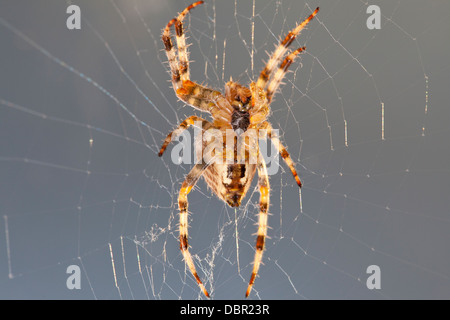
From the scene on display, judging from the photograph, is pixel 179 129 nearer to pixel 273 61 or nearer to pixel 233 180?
pixel 233 180

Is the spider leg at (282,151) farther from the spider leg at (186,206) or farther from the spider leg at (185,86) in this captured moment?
the spider leg at (186,206)

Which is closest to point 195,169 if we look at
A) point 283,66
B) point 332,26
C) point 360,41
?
point 283,66

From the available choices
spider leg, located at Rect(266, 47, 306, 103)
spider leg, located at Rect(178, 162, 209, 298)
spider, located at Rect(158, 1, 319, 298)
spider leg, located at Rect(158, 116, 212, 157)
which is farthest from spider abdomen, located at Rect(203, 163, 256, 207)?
spider leg, located at Rect(266, 47, 306, 103)

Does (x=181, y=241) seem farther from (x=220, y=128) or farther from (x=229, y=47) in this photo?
(x=229, y=47)

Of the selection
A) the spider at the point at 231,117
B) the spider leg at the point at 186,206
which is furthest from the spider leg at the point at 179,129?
the spider leg at the point at 186,206

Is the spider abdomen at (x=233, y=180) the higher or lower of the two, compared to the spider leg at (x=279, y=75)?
lower

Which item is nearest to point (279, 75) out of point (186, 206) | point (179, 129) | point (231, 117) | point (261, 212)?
point (231, 117)

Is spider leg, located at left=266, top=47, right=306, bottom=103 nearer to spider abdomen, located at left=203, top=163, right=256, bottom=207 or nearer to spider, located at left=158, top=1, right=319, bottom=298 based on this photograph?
spider, located at left=158, top=1, right=319, bottom=298

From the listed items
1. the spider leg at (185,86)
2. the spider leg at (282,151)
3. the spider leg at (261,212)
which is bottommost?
the spider leg at (261,212)
